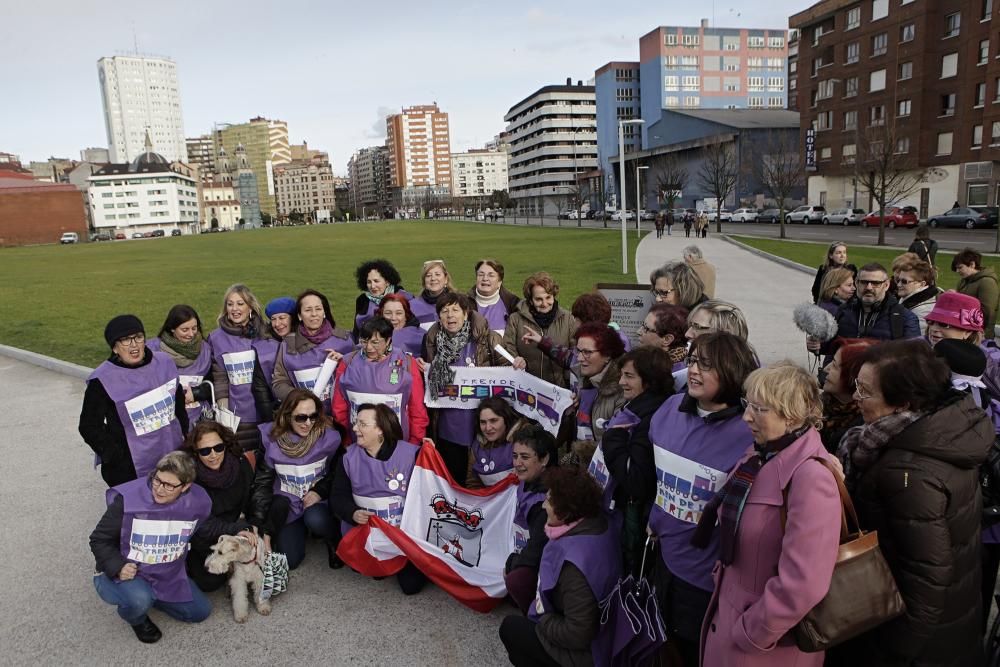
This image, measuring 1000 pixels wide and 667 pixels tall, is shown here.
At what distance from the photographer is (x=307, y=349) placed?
6.34 meters

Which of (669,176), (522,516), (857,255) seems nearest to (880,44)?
(669,176)

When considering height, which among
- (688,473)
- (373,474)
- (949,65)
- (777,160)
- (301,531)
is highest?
(949,65)

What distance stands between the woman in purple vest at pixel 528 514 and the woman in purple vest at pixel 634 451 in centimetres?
47

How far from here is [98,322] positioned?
1870cm

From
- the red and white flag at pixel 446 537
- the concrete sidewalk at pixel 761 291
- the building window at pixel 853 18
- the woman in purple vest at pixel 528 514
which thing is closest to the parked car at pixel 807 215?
the building window at pixel 853 18

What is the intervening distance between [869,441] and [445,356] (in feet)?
12.5

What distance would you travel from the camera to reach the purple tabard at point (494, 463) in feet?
18.2

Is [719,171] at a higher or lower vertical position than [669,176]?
lower

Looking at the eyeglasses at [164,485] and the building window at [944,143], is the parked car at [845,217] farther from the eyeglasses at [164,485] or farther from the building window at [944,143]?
the eyeglasses at [164,485]

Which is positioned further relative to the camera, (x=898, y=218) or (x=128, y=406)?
(x=898, y=218)

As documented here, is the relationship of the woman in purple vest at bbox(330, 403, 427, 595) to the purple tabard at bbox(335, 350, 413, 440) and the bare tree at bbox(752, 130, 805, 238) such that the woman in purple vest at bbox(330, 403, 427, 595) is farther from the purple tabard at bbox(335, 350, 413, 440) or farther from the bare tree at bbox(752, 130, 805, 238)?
the bare tree at bbox(752, 130, 805, 238)

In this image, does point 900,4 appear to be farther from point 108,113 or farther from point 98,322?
point 108,113

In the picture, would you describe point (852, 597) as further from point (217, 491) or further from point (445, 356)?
point (217, 491)

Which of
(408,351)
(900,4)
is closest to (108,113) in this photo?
(900,4)
